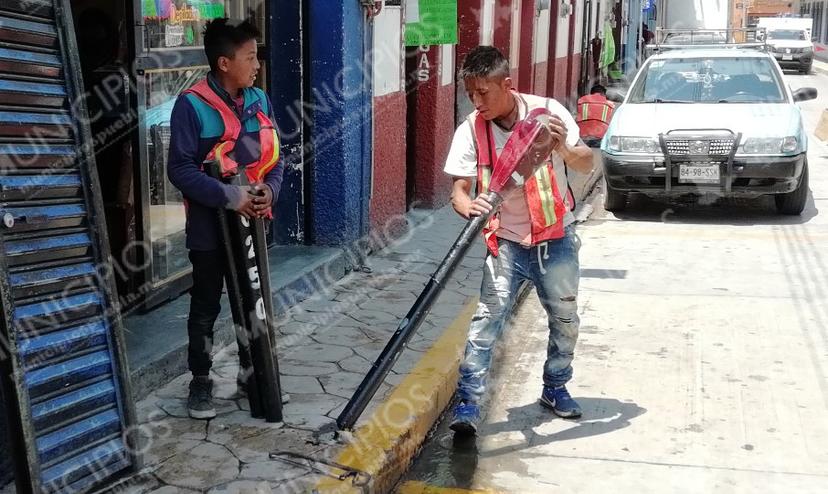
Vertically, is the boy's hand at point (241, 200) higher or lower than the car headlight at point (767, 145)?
higher

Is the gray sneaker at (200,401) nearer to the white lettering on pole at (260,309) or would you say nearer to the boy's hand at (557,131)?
the white lettering on pole at (260,309)

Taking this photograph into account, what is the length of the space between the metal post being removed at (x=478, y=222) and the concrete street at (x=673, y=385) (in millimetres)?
473

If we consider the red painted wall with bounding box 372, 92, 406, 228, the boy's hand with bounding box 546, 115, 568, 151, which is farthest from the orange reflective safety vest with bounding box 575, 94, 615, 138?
the boy's hand with bounding box 546, 115, 568, 151

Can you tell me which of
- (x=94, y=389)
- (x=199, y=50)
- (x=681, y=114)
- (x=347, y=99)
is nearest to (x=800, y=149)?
(x=681, y=114)

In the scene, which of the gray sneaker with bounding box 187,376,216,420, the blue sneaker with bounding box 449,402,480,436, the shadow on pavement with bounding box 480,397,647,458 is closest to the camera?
the gray sneaker with bounding box 187,376,216,420

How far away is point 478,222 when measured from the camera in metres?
3.99

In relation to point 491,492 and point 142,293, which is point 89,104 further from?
point 491,492

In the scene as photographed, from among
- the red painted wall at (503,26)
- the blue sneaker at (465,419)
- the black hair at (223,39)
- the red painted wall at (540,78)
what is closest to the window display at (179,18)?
the black hair at (223,39)

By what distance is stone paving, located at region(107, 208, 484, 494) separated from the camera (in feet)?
12.3

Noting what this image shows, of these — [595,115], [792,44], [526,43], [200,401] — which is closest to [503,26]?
[526,43]

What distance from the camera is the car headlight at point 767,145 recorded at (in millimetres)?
9078

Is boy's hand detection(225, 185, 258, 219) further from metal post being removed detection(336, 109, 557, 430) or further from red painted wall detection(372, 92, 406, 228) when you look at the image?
red painted wall detection(372, 92, 406, 228)

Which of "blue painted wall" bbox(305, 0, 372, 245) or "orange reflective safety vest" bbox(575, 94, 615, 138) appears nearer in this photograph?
"blue painted wall" bbox(305, 0, 372, 245)

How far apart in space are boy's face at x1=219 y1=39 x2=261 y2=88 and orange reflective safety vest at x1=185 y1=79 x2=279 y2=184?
98mm
